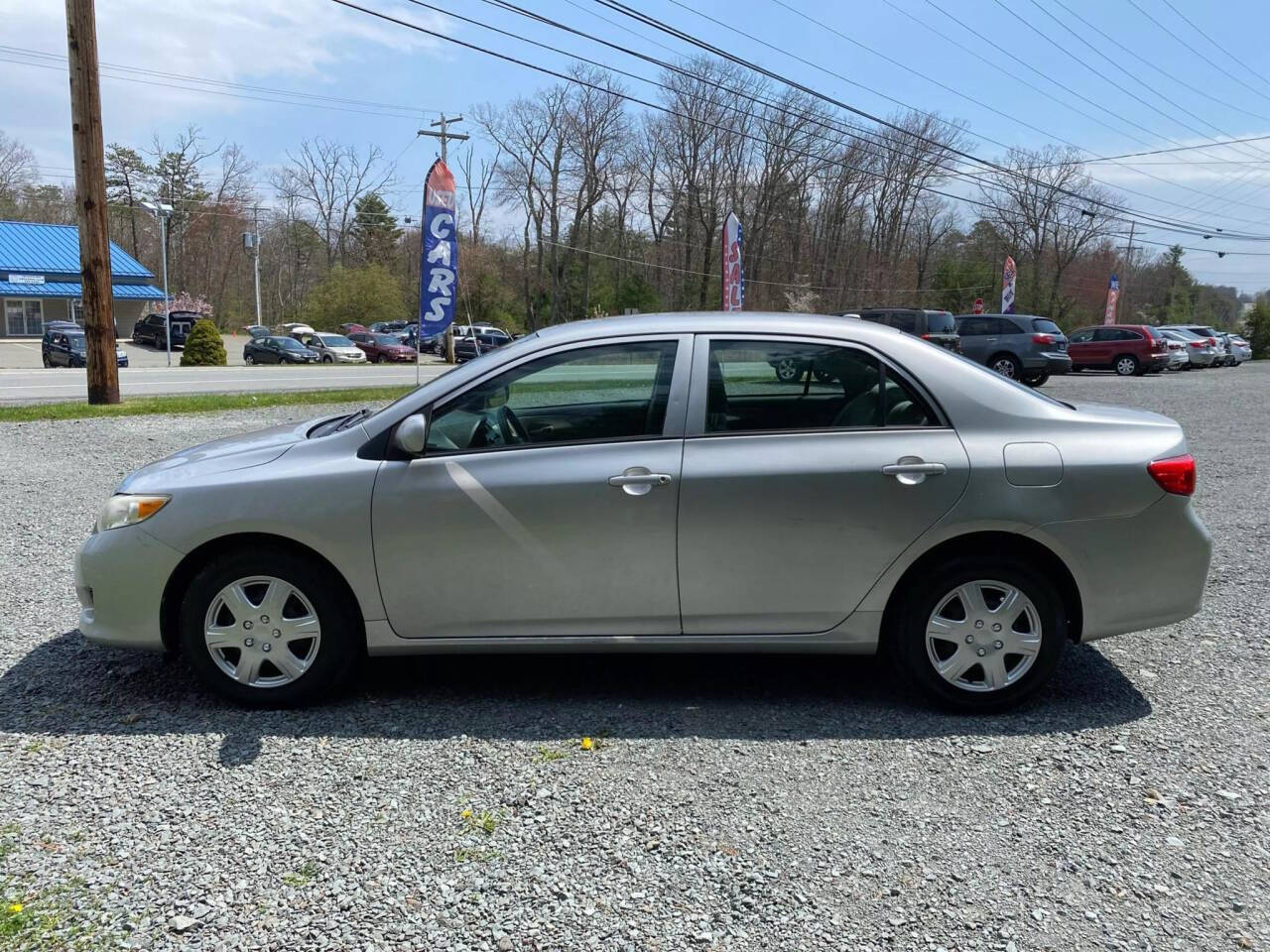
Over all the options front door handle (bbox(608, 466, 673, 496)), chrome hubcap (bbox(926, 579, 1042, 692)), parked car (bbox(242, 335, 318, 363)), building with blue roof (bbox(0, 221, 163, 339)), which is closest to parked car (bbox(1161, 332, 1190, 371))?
chrome hubcap (bbox(926, 579, 1042, 692))

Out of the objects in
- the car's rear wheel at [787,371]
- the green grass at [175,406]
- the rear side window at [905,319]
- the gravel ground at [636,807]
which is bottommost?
the gravel ground at [636,807]

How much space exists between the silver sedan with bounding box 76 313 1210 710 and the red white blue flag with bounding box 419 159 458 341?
55.6 ft

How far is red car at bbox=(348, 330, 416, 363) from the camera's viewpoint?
48406 mm

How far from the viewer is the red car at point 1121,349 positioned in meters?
31.3

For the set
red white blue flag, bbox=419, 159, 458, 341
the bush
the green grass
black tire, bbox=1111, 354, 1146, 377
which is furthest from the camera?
the bush

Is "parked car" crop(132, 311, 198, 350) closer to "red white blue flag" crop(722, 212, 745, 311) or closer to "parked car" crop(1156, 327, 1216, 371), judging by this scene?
"red white blue flag" crop(722, 212, 745, 311)

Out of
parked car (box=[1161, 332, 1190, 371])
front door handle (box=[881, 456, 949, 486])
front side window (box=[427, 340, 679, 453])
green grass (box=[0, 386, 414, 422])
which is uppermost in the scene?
parked car (box=[1161, 332, 1190, 371])

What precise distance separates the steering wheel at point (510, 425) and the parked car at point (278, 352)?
4106cm

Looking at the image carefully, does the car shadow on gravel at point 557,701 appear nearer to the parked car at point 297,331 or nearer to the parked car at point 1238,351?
the parked car at point 1238,351

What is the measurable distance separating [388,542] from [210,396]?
15380 millimetres

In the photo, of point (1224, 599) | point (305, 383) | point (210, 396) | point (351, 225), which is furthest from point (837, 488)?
point (351, 225)

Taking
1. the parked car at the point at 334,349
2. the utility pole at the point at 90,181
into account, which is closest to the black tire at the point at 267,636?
the utility pole at the point at 90,181

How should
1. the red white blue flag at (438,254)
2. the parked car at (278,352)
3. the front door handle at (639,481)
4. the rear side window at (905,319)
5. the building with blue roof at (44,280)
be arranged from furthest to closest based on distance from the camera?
the building with blue roof at (44,280), the parked car at (278,352), the rear side window at (905,319), the red white blue flag at (438,254), the front door handle at (639,481)

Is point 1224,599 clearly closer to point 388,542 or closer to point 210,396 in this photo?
point 388,542
